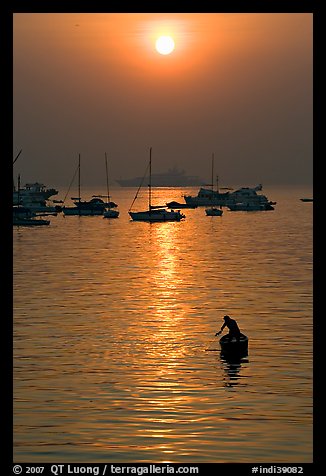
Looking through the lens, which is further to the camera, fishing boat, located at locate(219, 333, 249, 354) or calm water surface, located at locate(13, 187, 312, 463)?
fishing boat, located at locate(219, 333, 249, 354)

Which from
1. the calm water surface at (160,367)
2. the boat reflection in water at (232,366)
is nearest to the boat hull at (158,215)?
the calm water surface at (160,367)

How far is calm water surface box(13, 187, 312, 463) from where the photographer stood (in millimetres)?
23609

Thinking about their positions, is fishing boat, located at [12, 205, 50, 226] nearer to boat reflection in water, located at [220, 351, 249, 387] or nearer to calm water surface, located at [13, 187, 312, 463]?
calm water surface, located at [13, 187, 312, 463]

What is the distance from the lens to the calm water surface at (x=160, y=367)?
2361cm

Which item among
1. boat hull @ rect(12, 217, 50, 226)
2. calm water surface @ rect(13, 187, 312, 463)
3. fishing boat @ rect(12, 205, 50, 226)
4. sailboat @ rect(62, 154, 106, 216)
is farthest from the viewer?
sailboat @ rect(62, 154, 106, 216)

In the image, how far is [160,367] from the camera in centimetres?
3409

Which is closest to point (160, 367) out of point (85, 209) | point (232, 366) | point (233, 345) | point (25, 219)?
point (232, 366)

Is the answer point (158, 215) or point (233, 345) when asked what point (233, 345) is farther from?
point (158, 215)

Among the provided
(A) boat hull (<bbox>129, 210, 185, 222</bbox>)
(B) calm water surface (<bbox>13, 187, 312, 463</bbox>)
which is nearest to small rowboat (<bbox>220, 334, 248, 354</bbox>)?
(B) calm water surface (<bbox>13, 187, 312, 463</bbox>)
